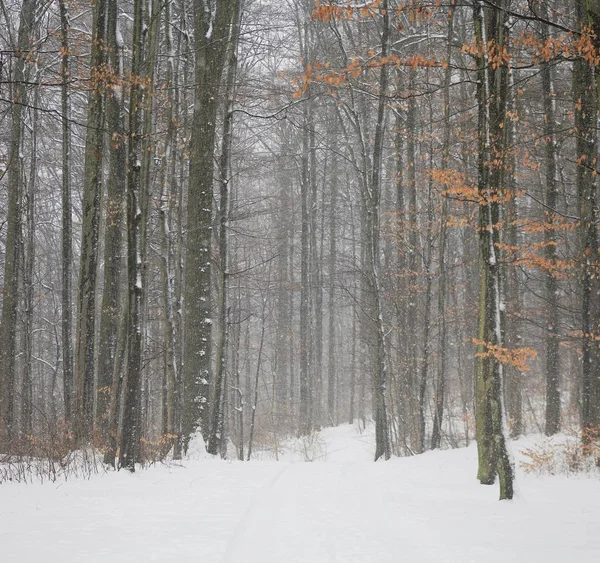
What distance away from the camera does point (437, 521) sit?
20.0 feet

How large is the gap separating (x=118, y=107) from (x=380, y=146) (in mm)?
6529

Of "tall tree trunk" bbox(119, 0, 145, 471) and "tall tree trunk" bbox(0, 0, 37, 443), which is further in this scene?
"tall tree trunk" bbox(0, 0, 37, 443)

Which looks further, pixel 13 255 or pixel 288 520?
pixel 13 255

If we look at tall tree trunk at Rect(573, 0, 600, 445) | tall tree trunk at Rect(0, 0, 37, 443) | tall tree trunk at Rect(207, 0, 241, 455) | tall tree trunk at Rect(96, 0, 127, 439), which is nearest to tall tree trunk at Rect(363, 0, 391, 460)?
tall tree trunk at Rect(207, 0, 241, 455)

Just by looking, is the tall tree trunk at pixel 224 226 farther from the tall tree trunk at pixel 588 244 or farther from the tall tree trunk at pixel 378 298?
the tall tree trunk at pixel 588 244

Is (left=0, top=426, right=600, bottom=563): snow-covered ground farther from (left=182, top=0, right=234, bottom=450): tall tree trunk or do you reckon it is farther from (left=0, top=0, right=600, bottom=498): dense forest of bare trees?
(left=182, top=0, right=234, bottom=450): tall tree trunk

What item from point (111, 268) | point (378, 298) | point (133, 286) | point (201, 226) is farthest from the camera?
point (378, 298)

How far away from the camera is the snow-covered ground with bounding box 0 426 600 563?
456 centimetres

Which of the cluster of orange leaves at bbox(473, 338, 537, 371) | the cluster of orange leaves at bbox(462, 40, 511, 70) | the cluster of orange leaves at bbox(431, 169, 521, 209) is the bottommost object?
the cluster of orange leaves at bbox(473, 338, 537, 371)

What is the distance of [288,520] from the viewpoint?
5.88 meters

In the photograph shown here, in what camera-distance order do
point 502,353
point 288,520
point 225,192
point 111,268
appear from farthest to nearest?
point 225,192 < point 111,268 < point 502,353 < point 288,520

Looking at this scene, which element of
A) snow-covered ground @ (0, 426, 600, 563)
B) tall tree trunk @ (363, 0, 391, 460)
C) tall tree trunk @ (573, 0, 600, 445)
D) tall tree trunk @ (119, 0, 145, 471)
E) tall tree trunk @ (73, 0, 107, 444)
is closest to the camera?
snow-covered ground @ (0, 426, 600, 563)

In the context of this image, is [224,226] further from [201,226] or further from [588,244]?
[588,244]

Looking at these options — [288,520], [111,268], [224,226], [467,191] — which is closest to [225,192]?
[224,226]
